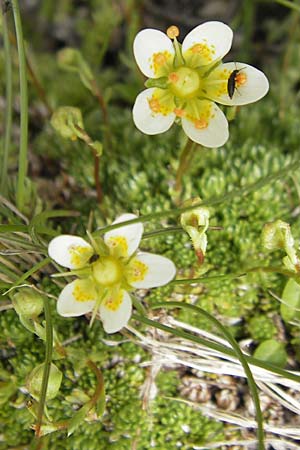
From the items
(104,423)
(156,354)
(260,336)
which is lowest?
(104,423)

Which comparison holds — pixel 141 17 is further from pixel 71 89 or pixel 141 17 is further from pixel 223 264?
pixel 223 264

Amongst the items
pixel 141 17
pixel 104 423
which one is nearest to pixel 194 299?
pixel 104 423

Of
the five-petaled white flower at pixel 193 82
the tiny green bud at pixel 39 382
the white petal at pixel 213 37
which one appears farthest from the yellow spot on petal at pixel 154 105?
the tiny green bud at pixel 39 382

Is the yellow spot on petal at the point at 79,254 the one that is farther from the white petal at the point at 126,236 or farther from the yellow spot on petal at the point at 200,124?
the yellow spot on petal at the point at 200,124

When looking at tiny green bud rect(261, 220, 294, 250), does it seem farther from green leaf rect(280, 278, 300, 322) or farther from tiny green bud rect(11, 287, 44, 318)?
tiny green bud rect(11, 287, 44, 318)

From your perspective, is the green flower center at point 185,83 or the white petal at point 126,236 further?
the green flower center at point 185,83

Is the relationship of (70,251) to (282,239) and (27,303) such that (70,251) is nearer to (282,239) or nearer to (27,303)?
(27,303)

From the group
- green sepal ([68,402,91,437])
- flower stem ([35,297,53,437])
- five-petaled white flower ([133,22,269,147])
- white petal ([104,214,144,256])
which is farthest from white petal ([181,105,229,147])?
green sepal ([68,402,91,437])
